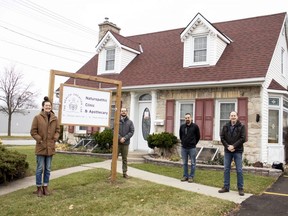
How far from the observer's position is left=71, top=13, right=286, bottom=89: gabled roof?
12195mm

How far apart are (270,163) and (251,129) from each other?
1.48 m

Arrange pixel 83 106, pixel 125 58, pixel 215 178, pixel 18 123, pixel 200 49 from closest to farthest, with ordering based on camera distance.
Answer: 1. pixel 83 106
2. pixel 215 178
3. pixel 200 49
4. pixel 125 58
5. pixel 18 123

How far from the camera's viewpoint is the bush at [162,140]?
41.9ft

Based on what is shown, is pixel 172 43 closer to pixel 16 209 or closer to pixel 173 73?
pixel 173 73

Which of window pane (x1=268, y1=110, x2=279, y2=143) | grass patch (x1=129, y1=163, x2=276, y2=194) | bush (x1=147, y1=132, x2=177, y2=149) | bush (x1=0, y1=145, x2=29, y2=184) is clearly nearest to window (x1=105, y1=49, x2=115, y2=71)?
bush (x1=147, y1=132, x2=177, y2=149)

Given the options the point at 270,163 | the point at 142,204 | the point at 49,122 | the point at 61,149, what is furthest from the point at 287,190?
the point at 61,149

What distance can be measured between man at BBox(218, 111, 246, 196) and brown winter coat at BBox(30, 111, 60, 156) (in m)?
4.01

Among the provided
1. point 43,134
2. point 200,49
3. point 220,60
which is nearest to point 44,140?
point 43,134

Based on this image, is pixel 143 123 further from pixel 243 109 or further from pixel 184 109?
pixel 243 109

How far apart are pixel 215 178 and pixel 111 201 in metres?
4.04

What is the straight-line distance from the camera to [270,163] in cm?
1176

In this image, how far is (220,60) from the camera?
13422mm

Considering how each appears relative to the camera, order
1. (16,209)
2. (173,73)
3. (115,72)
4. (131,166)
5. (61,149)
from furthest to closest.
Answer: (115,72) → (61,149) → (173,73) → (131,166) → (16,209)

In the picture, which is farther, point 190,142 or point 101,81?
point 190,142
